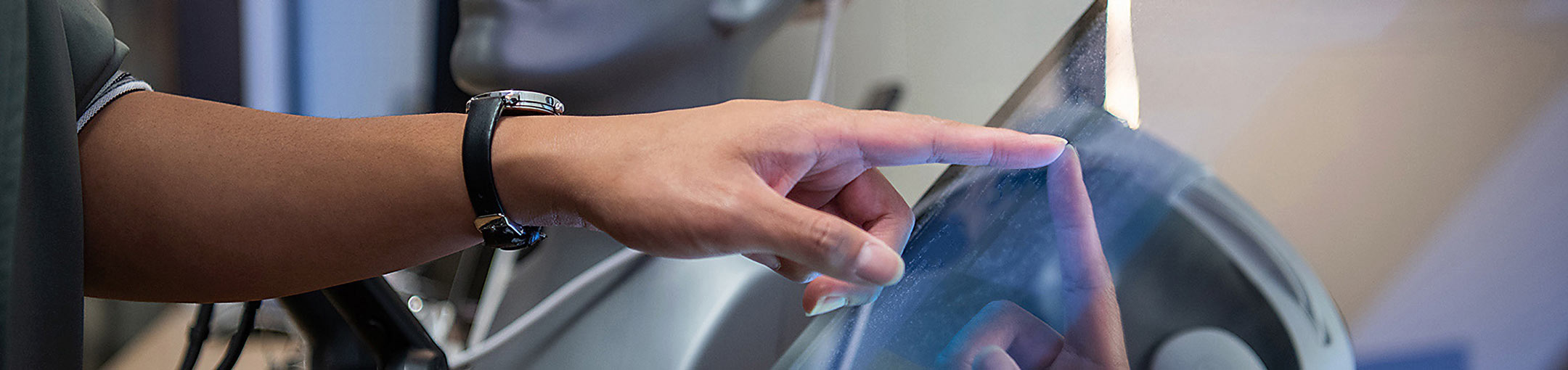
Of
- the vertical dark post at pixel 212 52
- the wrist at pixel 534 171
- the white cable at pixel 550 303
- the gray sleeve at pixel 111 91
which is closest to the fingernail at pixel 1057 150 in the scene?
the wrist at pixel 534 171

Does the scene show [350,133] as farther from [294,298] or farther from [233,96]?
[233,96]

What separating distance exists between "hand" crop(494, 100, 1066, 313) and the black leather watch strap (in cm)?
1

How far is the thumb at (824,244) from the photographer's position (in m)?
0.25

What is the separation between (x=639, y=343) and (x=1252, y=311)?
1.09 feet

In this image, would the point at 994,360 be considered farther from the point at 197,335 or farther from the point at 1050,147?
the point at 197,335

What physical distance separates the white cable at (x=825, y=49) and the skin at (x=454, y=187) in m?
0.14

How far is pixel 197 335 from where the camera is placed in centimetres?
50

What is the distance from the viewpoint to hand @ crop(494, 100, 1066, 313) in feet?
0.85

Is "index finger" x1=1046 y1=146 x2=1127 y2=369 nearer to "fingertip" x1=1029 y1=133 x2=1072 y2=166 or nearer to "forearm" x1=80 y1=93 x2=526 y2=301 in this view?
"fingertip" x1=1029 y1=133 x2=1072 y2=166

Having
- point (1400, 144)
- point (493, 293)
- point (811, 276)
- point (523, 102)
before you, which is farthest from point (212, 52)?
point (1400, 144)

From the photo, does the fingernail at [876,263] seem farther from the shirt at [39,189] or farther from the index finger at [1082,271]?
the shirt at [39,189]

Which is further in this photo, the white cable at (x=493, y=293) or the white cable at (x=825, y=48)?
the white cable at (x=493, y=293)

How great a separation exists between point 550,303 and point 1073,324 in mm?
371

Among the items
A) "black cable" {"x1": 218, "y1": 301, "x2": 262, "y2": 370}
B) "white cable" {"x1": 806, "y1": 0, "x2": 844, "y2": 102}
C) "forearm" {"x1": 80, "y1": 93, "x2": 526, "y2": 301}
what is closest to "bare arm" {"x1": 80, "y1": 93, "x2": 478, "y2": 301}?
"forearm" {"x1": 80, "y1": 93, "x2": 526, "y2": 301}
